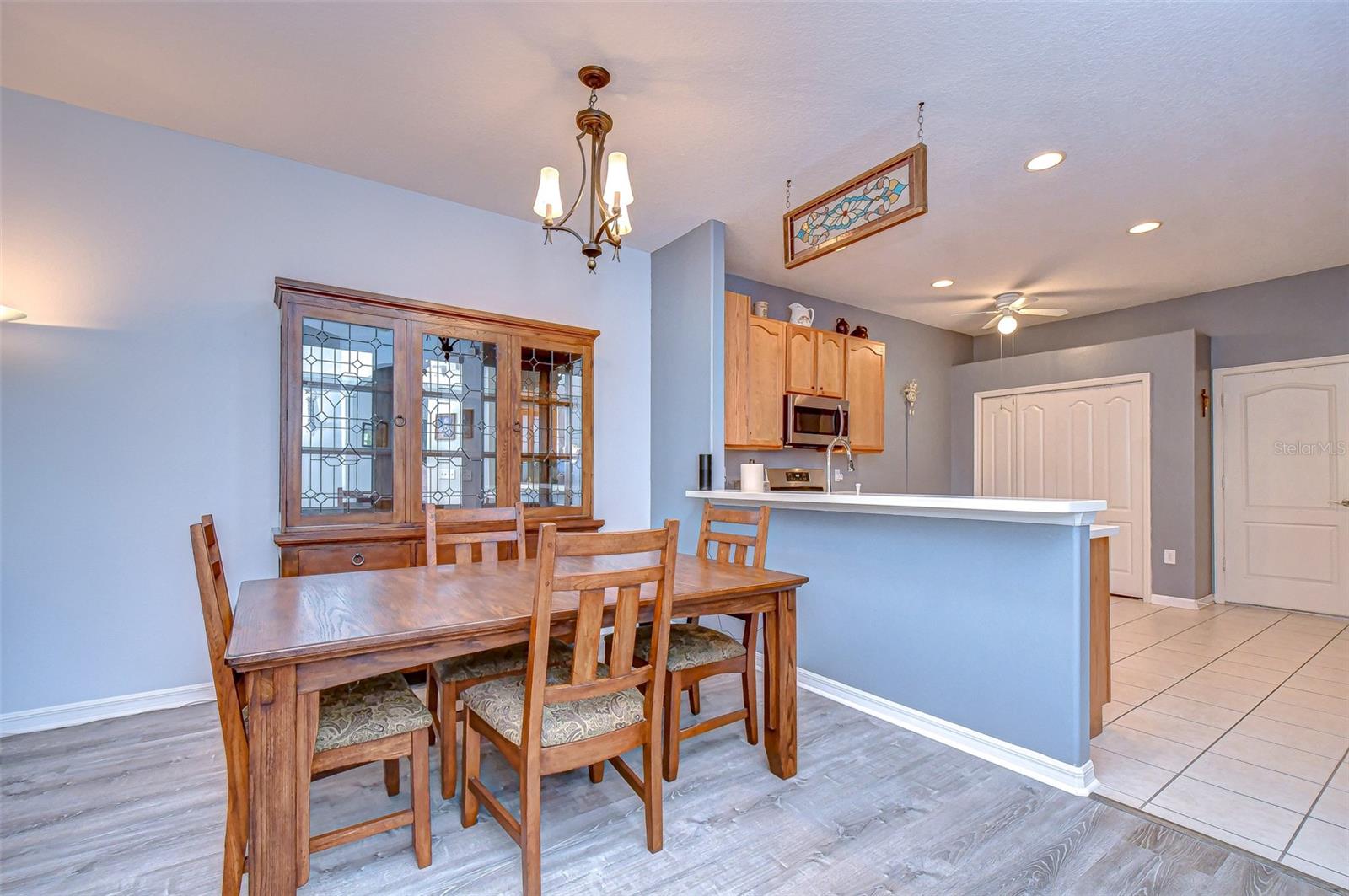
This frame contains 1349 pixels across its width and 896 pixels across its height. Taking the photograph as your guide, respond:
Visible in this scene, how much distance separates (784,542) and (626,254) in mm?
2307

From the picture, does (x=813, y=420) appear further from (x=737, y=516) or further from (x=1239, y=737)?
(x=1239, y=737)

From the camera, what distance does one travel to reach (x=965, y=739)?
2414 mm

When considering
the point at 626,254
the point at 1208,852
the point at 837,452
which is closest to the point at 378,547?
the point at 626,254

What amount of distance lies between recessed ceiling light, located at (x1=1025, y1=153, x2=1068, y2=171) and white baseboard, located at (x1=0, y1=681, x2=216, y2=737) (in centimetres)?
480

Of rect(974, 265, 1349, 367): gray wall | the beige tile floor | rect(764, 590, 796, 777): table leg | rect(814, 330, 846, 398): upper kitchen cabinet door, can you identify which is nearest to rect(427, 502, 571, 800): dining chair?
rect(764, 590, 796, 777): table leg

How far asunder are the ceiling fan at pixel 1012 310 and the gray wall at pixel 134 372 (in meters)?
4.89

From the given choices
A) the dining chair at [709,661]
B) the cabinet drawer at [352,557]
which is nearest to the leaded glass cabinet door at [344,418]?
the cabinet drawer at [352,557]

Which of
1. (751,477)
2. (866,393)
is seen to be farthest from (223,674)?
(866,393)

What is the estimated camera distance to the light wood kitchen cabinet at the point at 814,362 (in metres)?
4.49

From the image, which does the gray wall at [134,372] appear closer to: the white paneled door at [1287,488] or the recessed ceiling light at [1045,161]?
the recessed ceiling light at [1045,161]

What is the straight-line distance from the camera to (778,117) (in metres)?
2.63

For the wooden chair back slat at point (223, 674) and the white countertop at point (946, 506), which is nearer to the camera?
the wooden chair back slat at point (223, 674)

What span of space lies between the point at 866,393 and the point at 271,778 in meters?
4.76

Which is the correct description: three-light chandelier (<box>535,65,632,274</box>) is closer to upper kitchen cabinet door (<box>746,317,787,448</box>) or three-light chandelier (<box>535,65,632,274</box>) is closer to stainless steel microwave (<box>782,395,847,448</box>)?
upper kitchen cabinet door (<box>746,317,787,448</box>)
